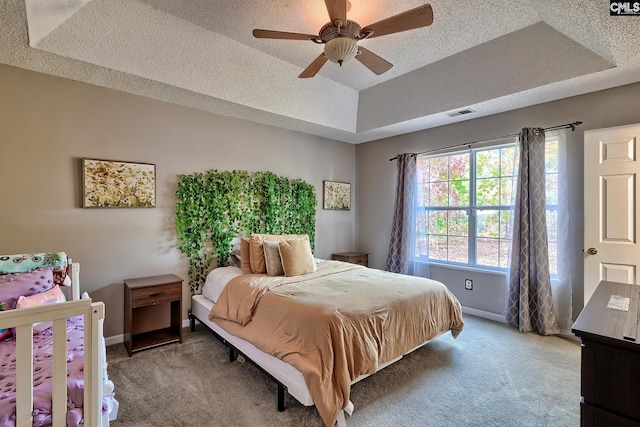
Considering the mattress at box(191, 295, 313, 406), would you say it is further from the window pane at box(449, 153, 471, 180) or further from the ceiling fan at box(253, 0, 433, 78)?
the window pane at box(449, 153, 471, 180)

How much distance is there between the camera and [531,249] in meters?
3.27

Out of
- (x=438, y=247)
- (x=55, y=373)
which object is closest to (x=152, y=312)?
(x=55, y=373)

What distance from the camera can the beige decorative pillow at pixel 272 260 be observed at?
3.09 m

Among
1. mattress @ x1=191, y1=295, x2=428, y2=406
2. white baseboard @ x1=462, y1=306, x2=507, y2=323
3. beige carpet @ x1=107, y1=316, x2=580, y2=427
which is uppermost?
mattress @ x1=191, y1=295, x2=428, y2=406

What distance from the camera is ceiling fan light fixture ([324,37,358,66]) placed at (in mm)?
2002

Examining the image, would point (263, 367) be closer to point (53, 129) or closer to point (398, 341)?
point (398, 341)

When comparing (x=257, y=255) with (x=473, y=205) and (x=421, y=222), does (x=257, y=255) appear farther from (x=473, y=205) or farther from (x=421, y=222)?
(x=473, y=205)

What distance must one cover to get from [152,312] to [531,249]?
13.6ft

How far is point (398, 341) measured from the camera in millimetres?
2301

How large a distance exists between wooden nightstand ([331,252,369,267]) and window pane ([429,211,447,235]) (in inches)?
44.6

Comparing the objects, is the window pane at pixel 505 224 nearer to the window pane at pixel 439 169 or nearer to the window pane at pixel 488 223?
the window pane at pixel 488 223

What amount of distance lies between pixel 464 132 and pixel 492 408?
315cm

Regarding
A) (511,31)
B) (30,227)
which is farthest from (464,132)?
(30,227)

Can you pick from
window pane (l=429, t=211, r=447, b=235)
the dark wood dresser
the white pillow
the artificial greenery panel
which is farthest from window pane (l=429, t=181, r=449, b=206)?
the dark wood dresser
